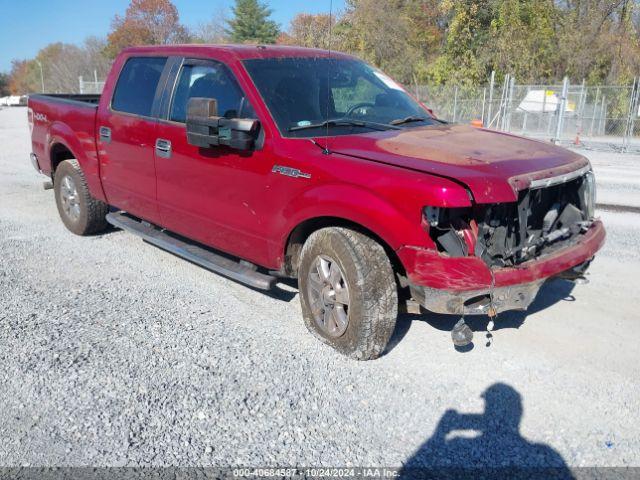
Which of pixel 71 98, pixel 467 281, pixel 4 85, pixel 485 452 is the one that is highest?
pixel 4 85

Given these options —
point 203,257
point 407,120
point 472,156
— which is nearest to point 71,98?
point 203,257

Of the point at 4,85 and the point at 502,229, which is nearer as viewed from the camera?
the point at 502,229

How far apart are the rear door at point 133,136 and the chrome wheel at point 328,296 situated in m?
2.06

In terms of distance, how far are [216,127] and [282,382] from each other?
187 cm

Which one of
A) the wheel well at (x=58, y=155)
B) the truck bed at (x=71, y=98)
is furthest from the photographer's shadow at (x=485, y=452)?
the wheel well at (x=58, y=155)

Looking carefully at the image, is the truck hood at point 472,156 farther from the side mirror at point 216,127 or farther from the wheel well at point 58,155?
the wheel well at point 58,155

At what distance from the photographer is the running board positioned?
4.29 meters

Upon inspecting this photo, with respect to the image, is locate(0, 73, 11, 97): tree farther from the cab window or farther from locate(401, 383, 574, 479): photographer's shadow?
locate(401, 383, 574, 479): photographer's shadow

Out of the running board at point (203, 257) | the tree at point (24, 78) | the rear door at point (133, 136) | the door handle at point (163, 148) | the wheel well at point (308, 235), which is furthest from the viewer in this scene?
the tree at point (24, 78)

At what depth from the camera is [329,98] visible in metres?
4.60

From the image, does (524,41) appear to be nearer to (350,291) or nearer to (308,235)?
(308,235)

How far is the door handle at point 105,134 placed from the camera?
18.5 ft

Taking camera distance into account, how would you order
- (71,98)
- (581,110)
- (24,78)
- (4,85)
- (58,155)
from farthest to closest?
(4,85) < (24,78) < (581,110) < (71,98) < (58,155)

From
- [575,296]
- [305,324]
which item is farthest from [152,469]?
[575,296]
